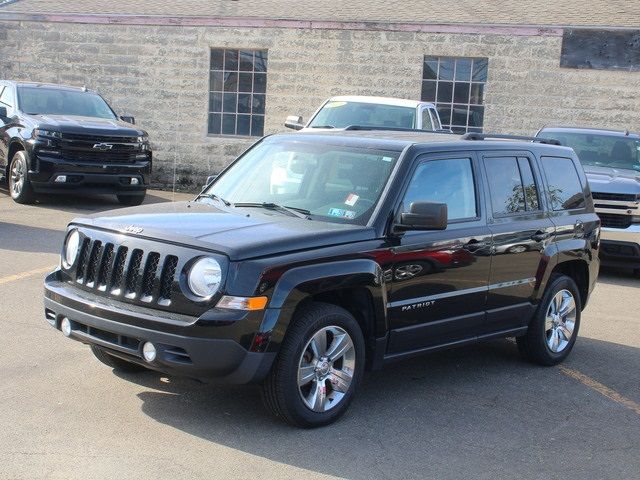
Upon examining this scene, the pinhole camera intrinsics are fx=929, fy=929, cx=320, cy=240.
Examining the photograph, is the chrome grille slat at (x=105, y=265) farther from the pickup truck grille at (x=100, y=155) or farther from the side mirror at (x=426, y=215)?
the pickup truck grille at (x=100, y=155)

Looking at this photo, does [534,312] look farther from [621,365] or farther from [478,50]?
[478,50]

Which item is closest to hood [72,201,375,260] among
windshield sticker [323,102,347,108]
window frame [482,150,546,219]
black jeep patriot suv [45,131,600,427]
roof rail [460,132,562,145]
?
black jeep patriot suv [45,131,600,427]

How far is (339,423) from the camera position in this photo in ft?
18.3

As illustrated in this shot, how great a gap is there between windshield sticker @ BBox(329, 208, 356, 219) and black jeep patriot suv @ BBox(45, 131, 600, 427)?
2 centimetres

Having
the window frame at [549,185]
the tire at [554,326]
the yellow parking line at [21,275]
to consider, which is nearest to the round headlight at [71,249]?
the yellow parking line at [21,275]

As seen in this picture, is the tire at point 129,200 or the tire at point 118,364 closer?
the tire at point 118,364

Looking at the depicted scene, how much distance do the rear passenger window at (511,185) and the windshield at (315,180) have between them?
0.98 metres

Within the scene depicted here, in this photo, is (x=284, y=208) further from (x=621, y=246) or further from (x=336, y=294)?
(x=621, y=246)

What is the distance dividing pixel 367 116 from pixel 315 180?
25.8 feet

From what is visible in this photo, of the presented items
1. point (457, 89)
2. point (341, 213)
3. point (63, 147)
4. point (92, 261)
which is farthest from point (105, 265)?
point (457, 89)

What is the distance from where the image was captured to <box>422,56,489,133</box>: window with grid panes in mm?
17984

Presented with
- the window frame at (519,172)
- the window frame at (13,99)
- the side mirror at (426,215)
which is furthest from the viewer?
the window frame at (13,99)

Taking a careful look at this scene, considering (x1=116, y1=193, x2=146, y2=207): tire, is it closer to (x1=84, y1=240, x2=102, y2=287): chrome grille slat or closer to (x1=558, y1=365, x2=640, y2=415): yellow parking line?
(x1=558, y1=365, x2=640, y2=415): yellow parking line

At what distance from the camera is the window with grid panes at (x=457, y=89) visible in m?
18.0
